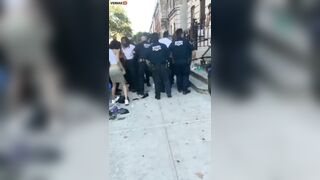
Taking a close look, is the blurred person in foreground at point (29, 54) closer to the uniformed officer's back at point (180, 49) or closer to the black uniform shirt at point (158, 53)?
the black uniform shirt at point (158, 53)

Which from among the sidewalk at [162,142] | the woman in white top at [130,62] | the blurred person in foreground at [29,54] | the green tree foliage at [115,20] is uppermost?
the green tree foliage at [115,20]

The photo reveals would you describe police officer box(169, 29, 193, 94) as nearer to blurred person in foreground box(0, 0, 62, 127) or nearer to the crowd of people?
the crowd of people

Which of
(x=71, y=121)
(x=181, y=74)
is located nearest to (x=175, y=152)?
(x=71, y=121)

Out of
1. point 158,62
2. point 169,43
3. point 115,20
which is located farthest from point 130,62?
point 115,20

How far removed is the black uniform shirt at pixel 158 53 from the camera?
729cm

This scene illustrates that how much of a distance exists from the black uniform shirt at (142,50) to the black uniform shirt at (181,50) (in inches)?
21.2

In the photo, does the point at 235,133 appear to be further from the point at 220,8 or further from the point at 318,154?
the point at 220,8

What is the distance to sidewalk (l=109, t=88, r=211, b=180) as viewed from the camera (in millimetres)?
3512

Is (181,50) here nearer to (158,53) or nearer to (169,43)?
(169,43)

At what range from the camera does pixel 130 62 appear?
789 cm

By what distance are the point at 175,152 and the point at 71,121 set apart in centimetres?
292

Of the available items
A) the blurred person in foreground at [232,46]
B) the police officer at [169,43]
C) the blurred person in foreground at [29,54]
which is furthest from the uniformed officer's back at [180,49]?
the blurred person in foreground at [29,54]

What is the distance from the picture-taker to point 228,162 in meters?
1.52

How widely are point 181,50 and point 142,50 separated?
916mm
